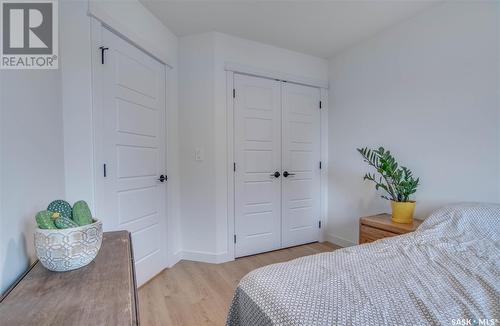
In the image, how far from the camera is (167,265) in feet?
8.39

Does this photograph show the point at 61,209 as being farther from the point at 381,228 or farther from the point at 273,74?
the point at 273,74

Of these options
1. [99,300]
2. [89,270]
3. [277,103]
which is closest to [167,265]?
[89,270]

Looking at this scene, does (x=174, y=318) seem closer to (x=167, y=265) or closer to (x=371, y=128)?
(x=167, y=265)

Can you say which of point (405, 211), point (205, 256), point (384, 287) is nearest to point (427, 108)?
point (405, 211)

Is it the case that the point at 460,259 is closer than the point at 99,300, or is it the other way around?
the point at 99,300

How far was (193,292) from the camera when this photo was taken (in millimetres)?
2104

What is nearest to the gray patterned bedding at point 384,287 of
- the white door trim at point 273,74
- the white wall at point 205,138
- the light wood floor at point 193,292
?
the light wood floor at point 193,292

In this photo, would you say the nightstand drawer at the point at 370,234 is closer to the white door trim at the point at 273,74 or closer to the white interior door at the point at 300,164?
the white interior door at the point at 300,164

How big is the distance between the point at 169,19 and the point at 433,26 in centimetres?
244

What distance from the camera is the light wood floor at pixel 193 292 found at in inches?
69.9

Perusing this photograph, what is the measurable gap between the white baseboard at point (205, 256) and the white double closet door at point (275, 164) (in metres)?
0.18

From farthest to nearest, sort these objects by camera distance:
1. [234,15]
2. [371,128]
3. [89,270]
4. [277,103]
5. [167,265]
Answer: [277,103]
[371,128]
[167,265]
[234,15]
[89,270]

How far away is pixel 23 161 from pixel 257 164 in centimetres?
217

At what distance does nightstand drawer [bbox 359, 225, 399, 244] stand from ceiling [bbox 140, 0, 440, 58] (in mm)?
1991
